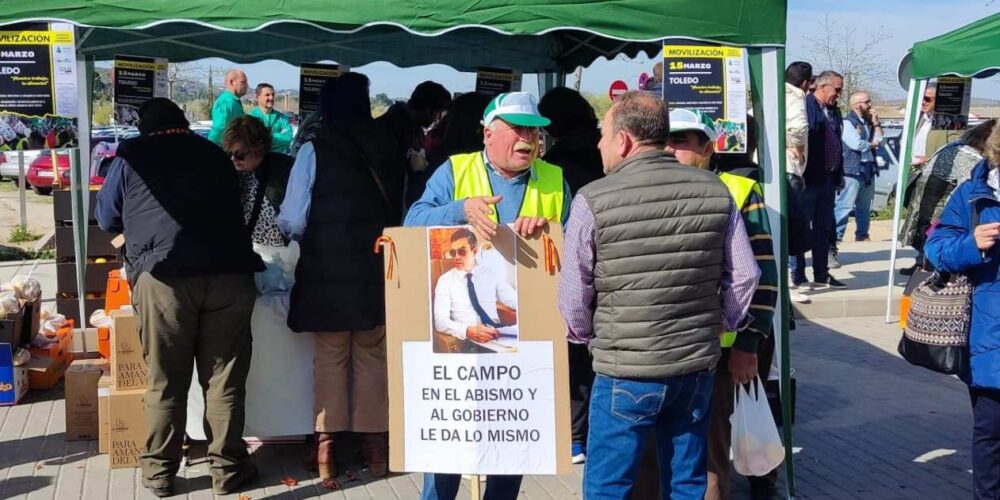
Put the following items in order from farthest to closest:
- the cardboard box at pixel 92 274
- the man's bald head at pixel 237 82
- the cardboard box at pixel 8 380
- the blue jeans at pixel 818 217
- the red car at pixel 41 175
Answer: the red car at pixel 41 175 < the blue jeans at pixel 818 217 < the man's bald head at pixel 237 82 < the cardboard box at pixel 92 274 < the cardboard box at pixel 8 380

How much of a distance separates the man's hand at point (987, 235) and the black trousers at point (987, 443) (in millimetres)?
614

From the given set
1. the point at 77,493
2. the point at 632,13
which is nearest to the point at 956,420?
the point at 632,13

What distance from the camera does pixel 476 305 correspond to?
359cm

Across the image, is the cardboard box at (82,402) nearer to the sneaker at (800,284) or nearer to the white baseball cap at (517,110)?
the white baseball cap at (517,110)

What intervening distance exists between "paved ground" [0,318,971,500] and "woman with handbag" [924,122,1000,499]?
927 mm

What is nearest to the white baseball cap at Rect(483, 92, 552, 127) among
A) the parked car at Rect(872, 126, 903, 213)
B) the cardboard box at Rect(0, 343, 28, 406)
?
the cardboard box at Rect(0, 343, 28, 406)

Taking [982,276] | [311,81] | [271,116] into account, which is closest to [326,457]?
[982,276]

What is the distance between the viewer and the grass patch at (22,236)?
14430mm

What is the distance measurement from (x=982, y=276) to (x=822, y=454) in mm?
1862

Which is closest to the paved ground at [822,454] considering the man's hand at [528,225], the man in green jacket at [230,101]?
the man's hand at [528,225]

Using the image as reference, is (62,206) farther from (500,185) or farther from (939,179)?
(939,179)

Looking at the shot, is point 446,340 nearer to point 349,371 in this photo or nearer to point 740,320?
point 740,320

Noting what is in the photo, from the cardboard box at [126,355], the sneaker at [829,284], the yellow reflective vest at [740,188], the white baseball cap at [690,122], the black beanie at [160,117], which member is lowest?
the sneaker at [829,284]

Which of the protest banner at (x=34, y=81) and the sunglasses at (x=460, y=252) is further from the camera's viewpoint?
the protest banner at (x=34, y=81)
